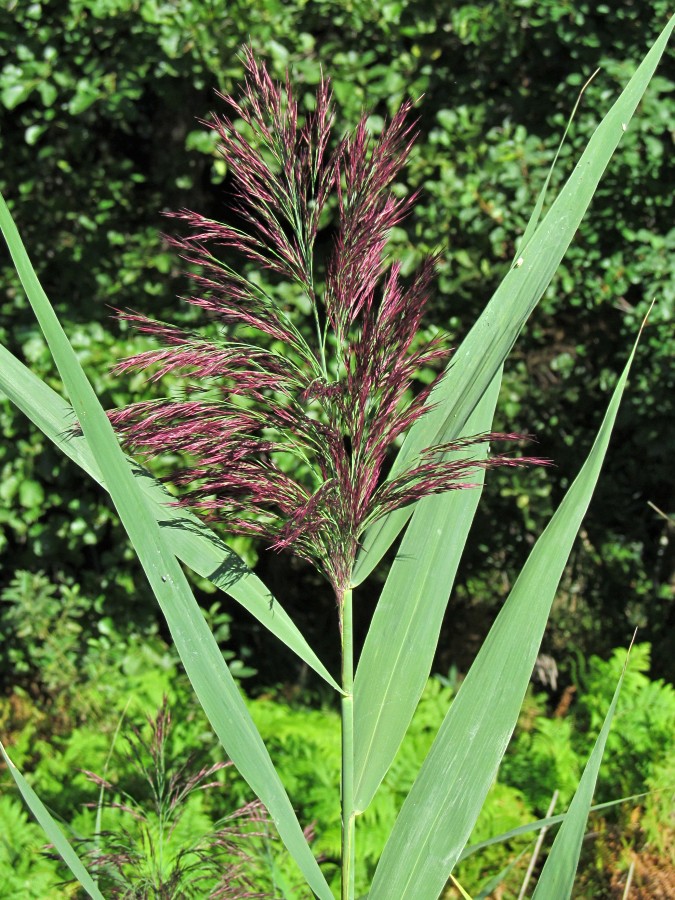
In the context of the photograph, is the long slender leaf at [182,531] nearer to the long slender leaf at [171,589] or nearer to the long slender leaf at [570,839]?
the long slender leaf at [171,589]

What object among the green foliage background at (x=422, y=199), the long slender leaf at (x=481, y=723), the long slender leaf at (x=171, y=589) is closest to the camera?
the long slender leaf at (x=171, y=589)

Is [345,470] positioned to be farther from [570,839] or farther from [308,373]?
[570,839]

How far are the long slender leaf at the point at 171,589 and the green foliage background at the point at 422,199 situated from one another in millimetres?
2096

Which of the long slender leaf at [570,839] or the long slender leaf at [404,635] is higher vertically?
the long slender leaf at [404,635]

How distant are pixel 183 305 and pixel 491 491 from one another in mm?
1203

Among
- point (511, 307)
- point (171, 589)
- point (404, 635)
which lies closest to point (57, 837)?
point (171, 589)

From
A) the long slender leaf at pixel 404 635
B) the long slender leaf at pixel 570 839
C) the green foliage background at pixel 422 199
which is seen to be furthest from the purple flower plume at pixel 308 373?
the green foliage background at pixel 422 199

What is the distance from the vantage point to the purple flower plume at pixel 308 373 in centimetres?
91

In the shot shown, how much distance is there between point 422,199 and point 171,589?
8.26 ft

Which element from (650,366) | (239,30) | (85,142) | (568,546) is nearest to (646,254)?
(650,366)

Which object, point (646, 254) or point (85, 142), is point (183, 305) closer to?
point (85, 142)

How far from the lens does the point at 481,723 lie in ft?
3.20

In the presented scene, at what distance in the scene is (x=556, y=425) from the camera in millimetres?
3537

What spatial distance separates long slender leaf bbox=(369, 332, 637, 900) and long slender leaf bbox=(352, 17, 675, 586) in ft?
0.48
